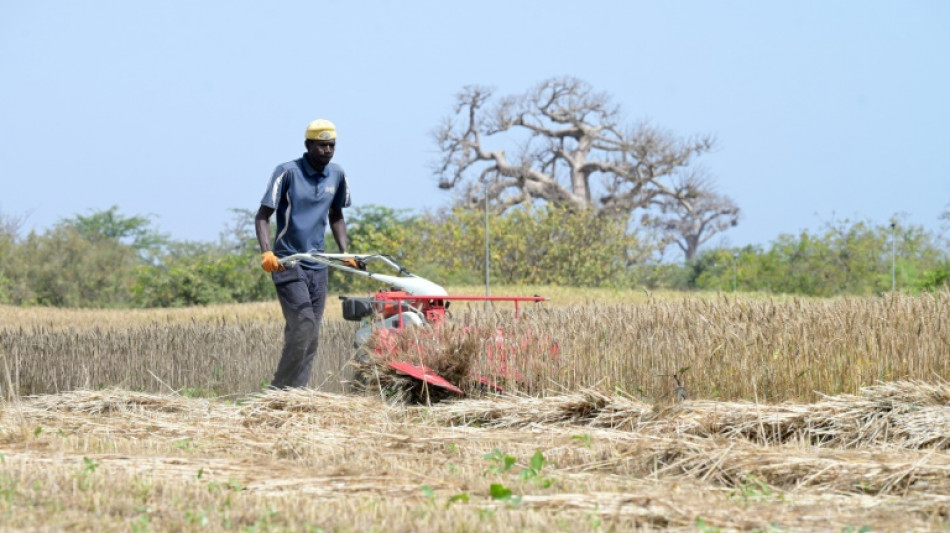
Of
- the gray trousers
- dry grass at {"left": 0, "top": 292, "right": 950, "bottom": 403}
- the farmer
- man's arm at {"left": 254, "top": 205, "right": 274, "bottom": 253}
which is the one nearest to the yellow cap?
the farmer

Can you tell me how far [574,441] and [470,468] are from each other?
3.10 ft

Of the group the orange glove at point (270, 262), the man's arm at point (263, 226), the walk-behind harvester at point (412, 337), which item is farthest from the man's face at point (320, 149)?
the orange glove at point (270, 262)

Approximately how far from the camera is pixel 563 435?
611cm

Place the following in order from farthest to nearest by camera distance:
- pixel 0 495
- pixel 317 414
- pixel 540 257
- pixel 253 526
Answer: pixel 540 257, pixel 317 414, pixel 0 495, pixel 253 526

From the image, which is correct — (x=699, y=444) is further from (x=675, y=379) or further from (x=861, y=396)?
(x=675, y=379)

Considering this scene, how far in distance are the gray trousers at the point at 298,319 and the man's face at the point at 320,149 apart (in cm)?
80

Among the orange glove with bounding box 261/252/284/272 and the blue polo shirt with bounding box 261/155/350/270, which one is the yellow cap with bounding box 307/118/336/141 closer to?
the blue polo shirt with bounding box 261/155/350/270

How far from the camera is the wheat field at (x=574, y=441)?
4.08 metres

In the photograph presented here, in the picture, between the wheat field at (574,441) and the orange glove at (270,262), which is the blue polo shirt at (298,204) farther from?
the wheat field at (574,441)

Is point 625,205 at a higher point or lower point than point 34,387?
higher

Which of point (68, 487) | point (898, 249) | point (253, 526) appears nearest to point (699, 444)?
point (253, 526)

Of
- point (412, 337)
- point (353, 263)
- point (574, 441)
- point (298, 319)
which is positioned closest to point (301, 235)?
point (353, 263)

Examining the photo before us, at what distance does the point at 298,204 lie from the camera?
27.1ft

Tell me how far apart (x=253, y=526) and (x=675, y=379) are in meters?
4.26
